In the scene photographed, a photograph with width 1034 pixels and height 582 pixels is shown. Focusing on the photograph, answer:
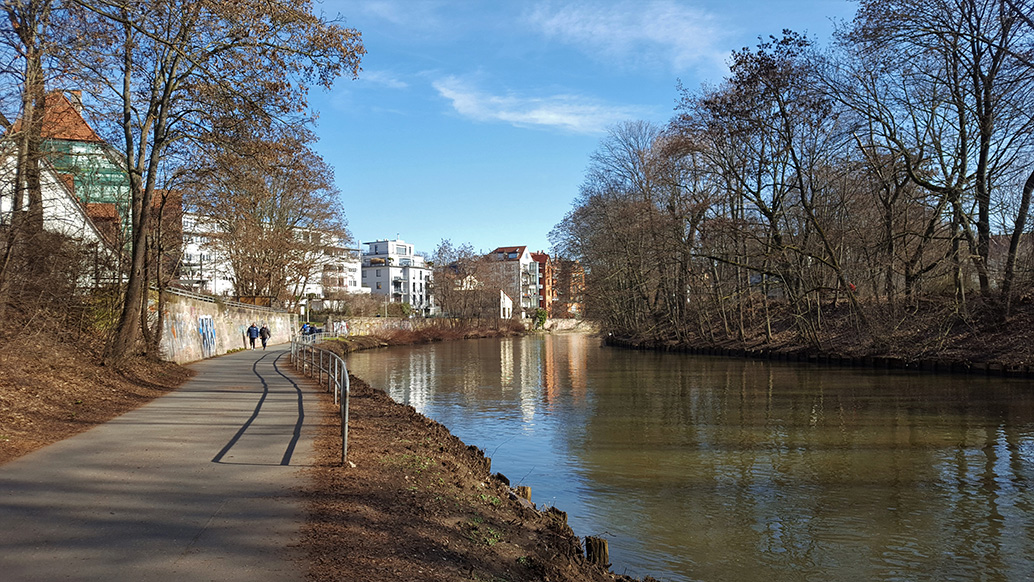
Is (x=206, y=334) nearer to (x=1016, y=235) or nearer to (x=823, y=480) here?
(x=823, y=480)

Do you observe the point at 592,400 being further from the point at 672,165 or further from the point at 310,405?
the point at 672,165

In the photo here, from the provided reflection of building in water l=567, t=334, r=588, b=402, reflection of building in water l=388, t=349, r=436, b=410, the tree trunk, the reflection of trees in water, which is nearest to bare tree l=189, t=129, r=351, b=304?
reflection of building in water l=388, t=349, r=436, b=410

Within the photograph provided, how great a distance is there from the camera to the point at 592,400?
19453 mm

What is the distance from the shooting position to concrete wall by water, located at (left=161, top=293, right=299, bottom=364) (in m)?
24.7

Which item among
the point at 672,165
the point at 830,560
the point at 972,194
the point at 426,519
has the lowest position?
the point at 830,560

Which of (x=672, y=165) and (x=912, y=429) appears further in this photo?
(x=672, y=165)

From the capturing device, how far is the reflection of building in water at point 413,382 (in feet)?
67.4

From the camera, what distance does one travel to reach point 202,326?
29.7 m

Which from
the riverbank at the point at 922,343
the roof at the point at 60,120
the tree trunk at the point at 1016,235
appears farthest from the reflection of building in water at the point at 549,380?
the tree trunk at the point at 1016,235

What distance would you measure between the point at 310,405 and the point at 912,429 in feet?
37.5

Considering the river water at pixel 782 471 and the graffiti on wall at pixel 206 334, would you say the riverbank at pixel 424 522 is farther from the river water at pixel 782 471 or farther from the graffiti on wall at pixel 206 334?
the graffiti on wall at pixel 206 334

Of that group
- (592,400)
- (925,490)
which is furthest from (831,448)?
(592,400)

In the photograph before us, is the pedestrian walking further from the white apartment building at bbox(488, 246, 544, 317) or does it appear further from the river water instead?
the white apartment building at bbox(488, 246, 544, 317)

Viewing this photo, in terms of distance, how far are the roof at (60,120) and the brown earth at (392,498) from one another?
394 cm
